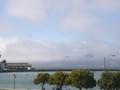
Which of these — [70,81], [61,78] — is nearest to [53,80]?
[61,78]

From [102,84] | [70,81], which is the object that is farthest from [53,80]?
[102,84]

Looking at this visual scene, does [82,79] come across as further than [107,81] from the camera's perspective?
Yes

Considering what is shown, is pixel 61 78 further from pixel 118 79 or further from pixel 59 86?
pixel 118 79

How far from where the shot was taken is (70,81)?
60.0 metres

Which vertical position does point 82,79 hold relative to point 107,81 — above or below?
above

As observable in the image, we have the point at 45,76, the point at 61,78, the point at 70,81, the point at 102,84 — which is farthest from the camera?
the point at 45,76

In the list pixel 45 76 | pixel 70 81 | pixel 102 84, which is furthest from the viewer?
pixel 45 76

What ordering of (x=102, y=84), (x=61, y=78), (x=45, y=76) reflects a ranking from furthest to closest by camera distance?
(x=45, y=76) < (x=61, y=78) < (x=102, y=84)

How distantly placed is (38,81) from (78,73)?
1809 cm

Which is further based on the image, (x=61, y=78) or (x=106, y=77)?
(x=61, y=78)

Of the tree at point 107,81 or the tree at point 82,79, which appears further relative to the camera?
the tree at point 82,79

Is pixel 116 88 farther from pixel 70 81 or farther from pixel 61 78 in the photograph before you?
pixel 61 78

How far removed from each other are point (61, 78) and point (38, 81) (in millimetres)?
9933

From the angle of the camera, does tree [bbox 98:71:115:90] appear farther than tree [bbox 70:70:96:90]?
No
